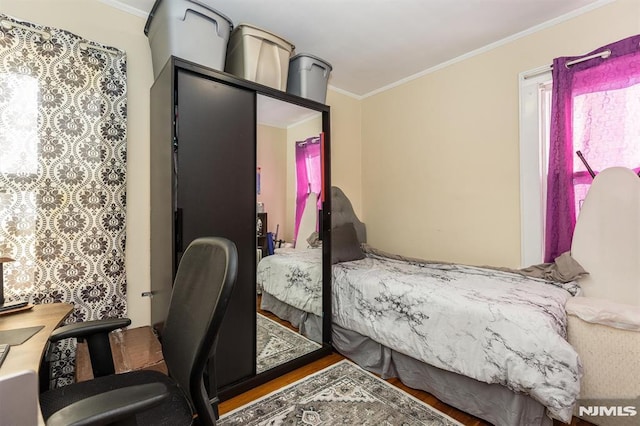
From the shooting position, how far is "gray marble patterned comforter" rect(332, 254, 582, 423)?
57.3 inches

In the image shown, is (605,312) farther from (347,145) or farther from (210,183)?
(347,145)

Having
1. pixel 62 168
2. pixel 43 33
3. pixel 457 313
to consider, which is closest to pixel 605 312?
pixel 457 313

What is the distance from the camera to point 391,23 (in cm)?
221

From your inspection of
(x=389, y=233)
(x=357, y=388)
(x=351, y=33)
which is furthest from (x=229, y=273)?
(x=389, y=233)

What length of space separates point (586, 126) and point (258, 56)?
7.39 feet

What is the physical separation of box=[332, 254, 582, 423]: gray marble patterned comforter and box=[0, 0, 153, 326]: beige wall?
1449 mm

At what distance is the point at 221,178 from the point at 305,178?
0.74m

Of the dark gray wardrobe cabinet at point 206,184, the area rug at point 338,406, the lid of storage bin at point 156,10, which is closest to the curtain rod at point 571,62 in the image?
the dark gray wardrobe cabinet at point 206,184

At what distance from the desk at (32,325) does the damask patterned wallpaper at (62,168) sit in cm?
31

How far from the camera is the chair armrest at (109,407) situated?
0.69 meters

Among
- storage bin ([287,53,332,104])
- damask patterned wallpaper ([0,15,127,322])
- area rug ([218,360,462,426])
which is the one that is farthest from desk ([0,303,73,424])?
storage bin ([287,53,332,104])

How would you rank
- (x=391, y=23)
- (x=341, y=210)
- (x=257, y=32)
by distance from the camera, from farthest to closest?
(x=341, y=210) < (x=391, y=23) < (x=257, y=32)

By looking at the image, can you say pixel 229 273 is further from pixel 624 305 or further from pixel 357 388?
pixel 624 305

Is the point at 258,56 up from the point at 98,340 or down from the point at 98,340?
up
